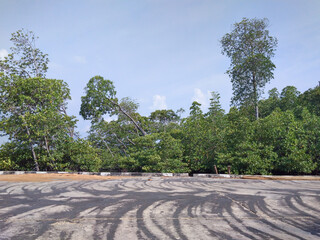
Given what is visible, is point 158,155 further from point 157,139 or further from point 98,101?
point 98,101

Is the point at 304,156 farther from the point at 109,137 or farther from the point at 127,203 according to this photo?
the point at 109,137

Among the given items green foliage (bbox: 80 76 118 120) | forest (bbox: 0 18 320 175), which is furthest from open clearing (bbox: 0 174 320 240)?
green foliage (bbox: 80 76 118 120)

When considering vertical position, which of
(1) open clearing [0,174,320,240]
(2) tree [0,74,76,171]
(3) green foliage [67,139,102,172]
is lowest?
(1) open clearing [0,174,320,240]

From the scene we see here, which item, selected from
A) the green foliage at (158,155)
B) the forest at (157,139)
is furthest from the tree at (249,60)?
the green foliage at (158,155)

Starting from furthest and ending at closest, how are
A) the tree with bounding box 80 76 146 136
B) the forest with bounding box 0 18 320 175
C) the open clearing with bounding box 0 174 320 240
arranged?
the tree with bounding box 80 76 146 136 → the forest with bounding box 0 18 320 175 → the open clearing with bounding box 0 174 320 240

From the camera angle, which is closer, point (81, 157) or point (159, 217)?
point (159, 217)

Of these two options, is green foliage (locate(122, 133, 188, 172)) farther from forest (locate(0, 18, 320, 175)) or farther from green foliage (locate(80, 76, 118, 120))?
green foliage (locate(80, 76, 118, 120))

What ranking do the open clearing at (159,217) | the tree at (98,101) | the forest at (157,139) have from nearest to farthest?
the open clearing at (159,217) < the forest at (157,139) < the tree at (98,101)

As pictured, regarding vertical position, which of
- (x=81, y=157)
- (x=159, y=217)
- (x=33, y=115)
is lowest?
(x=159, y=217)

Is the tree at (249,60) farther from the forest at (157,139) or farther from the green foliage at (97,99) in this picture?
the green foliage at (97,99)

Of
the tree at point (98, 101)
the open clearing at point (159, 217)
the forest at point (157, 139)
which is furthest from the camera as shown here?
the tree at point (98, 101)

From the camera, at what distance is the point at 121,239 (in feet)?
7.41

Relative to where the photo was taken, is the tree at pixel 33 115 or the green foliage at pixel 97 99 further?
the green foliage at pixel 97 99

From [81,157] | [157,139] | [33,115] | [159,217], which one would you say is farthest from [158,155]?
[159,217]
